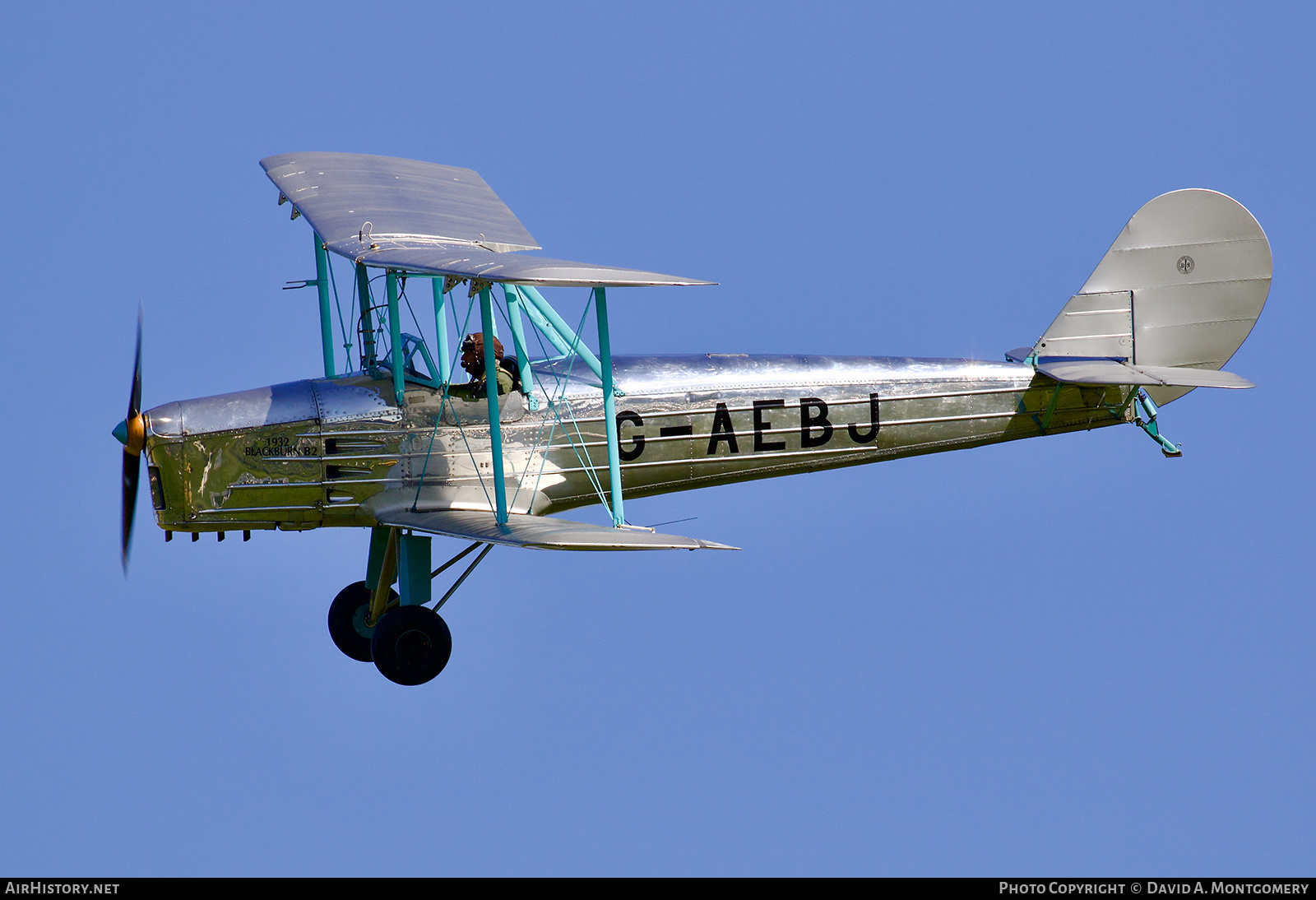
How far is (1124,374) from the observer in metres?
15.0

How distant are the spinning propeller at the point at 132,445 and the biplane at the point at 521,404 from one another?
2cm

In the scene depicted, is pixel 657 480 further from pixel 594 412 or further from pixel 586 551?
pixel 586 551

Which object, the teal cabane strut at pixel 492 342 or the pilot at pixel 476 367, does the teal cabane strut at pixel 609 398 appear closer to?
the teal cabane strut at pixel 492 342

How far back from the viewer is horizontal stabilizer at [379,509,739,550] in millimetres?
11617

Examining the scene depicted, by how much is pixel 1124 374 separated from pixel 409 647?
250 inches

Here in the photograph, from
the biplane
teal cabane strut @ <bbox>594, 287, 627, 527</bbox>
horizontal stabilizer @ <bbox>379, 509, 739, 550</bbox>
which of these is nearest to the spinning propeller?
the biplane

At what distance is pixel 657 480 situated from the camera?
1475cm

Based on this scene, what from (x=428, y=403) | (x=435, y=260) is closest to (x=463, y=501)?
(x=428, y=403)

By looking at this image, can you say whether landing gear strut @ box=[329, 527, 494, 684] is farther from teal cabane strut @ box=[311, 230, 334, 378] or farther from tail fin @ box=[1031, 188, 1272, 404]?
tail fin @ box=[1031, 188, 1272, 404]

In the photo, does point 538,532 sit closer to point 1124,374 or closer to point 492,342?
point 492,342

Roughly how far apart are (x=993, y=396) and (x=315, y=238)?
594 centimetres

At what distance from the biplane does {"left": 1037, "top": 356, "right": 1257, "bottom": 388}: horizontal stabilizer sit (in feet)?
0.08

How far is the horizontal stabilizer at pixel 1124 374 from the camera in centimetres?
1445

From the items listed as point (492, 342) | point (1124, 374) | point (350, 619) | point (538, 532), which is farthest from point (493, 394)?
point (1124, 374)
